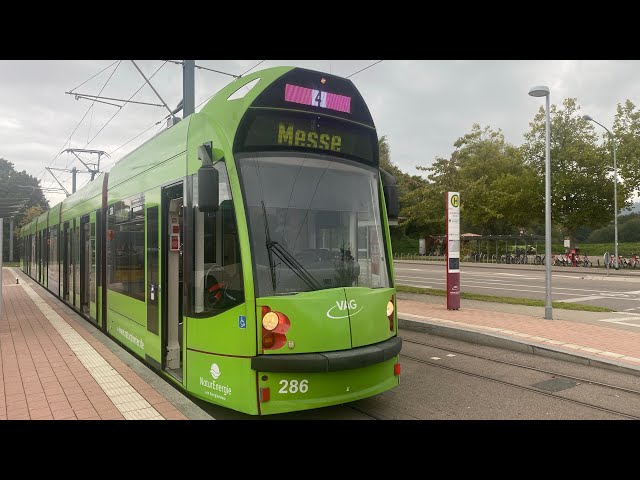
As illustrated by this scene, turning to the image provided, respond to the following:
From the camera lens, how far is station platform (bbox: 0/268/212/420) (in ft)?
15.4

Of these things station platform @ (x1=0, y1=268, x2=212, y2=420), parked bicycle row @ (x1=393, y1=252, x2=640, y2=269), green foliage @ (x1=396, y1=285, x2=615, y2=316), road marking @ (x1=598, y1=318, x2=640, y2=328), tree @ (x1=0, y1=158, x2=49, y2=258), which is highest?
tree @ (x1=0, y1=158, x2=49, y2=258)

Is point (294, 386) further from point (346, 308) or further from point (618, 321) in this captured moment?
point (618, 321)

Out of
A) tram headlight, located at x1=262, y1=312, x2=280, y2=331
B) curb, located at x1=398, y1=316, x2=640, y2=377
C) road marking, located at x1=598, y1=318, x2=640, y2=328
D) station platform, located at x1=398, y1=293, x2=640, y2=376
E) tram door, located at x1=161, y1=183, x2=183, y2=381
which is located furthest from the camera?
road marking, located at x1=598, y1=318, x2=640, y2=328

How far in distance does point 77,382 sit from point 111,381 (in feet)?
1.30

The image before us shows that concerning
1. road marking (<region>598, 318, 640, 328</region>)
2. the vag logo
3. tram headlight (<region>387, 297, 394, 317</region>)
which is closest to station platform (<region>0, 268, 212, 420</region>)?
the vag logo

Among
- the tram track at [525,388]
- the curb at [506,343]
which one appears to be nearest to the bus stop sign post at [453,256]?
the curb at [506,343]

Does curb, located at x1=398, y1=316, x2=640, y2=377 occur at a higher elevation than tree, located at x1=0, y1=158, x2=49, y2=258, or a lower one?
lower

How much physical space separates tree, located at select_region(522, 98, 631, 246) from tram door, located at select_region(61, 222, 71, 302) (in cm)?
3693

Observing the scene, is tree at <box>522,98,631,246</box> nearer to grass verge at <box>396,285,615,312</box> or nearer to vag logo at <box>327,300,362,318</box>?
grass verge at <box>396,285,615,312</box>

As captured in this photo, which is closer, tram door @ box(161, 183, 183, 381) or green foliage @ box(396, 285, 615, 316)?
tram door @ box(161, 183, 183, 381)

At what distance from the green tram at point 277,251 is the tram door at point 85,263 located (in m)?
5.38

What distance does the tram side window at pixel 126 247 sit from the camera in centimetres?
674

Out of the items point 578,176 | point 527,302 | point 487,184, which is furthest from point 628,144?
point 527,302

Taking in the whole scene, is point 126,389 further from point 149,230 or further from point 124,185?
point 124,185
